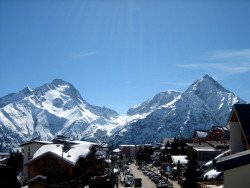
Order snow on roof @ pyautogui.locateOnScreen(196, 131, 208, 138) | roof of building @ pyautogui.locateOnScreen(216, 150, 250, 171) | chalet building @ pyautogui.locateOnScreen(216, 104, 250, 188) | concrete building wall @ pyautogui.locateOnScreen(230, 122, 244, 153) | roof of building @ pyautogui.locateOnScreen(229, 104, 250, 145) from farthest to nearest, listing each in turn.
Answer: snow on roof @ pyautogui.locateOnScreen(196, 131, 208, 138) < concrete building wall @ pyautogui.locateOnScreen(230, 122, 244, 153) < roof of building @ pyautogui.locateOnScreen(229, 104, 250, 145) < chalet building @ pyautogui.locateOnScreen(216, 104, 250, 188) < roof of building @ pyautogui.locateOnScreen(216, 150, 250, 171)

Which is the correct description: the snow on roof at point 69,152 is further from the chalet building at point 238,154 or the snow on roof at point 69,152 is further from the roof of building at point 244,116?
the roof of building at point 244,116

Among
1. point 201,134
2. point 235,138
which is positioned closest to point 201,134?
point 201,134

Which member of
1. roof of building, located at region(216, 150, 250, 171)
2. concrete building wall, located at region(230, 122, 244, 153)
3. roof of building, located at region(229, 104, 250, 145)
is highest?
roof of building, located at region(229, 104, 250, 145)

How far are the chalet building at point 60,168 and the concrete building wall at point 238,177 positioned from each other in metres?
37.4

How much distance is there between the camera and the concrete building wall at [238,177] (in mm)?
26505

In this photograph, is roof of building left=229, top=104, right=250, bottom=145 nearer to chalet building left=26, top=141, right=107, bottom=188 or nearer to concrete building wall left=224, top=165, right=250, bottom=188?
concrete building wall left=224, top=165, right=250, bottom=188

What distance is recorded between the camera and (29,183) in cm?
6391

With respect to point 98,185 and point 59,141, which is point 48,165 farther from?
point 59,141

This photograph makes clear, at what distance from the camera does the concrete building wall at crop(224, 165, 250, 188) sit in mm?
26505

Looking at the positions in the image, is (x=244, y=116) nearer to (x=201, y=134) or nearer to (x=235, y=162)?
(x=235, y=162)

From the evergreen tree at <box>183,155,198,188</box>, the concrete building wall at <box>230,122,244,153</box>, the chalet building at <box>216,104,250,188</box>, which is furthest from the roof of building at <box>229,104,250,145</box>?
the evergreen tree at <box>183,155,198,188</box>

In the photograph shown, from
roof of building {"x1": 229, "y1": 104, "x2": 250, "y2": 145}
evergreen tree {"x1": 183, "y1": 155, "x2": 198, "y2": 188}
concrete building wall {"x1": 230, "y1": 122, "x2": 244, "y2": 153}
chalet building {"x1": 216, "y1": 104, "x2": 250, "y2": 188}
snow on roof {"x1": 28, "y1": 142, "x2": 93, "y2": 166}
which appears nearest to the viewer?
chalet building {"x1": 216, "y1": 104, "x2": 250, "y2": 188}

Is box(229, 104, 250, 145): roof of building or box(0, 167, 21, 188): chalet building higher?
box(229, 104, 250, 145): roof of building

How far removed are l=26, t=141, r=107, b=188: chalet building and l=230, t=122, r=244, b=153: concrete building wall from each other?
29.7 metres
